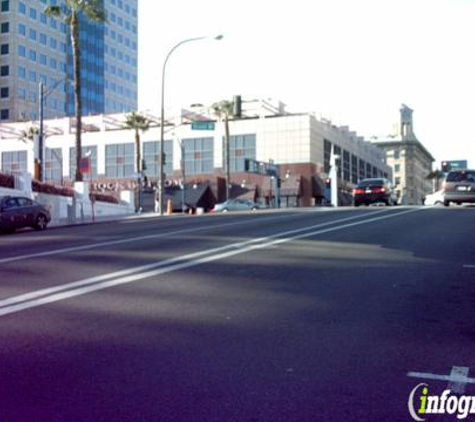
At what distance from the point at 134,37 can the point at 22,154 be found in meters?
48.6

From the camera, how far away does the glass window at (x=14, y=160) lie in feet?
284

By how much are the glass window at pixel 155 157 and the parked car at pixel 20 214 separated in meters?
53.2

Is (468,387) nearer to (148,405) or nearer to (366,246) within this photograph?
(148,405)

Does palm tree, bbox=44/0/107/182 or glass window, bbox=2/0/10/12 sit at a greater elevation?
glass window, bbox=2/0/10/12

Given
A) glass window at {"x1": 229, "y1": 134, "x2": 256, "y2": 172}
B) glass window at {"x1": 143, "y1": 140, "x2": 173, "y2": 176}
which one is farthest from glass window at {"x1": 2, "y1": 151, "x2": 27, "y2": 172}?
glass window at {"x1": 229, "y1": 134, "x2": 256, "y2": 172}

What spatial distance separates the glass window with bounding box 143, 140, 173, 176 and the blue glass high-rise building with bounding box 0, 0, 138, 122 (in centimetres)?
1586

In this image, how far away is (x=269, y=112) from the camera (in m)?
81.1

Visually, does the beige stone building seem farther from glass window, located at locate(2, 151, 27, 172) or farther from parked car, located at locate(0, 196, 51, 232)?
parked car, located at locate(0, 196, 51, 232)

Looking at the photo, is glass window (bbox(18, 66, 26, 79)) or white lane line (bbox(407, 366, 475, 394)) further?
glass window (bbox(18, 66, 26, 79))

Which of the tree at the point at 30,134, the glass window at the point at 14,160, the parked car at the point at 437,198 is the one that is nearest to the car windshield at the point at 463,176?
the parked car at the point at 437,198

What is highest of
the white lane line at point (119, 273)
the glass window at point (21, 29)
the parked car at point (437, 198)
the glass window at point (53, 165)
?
the glass window at point (21, 29)

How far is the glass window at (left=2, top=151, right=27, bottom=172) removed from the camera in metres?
86.6

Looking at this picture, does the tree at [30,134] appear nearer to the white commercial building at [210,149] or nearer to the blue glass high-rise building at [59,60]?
the white commercial building at [210,149]

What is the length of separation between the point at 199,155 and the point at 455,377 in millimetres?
76392
